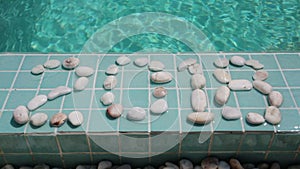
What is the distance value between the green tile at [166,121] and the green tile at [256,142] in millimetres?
378

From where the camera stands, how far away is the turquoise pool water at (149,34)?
310cm

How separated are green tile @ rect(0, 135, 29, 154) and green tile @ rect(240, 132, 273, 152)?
1.17 metres

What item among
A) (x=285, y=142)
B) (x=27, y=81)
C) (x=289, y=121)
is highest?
(x=27, y=81)

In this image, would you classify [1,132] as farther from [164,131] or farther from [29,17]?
[29,17]

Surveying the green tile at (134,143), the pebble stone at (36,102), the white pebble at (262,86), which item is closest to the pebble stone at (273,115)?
the white pebble at (262,86)

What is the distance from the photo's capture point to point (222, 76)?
2145 millimetres

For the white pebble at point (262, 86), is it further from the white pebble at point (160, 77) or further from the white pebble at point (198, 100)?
the white pebble at point (160, 77)

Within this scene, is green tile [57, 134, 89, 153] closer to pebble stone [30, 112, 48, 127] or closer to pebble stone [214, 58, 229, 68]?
pebble stone [30, 112, 48, 127]

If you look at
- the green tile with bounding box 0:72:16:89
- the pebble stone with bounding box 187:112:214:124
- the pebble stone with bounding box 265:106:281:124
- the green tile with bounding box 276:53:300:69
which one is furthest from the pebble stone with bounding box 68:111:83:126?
the green tile with bounding box 276:53:300:69

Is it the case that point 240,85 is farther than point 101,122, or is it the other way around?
point 240,85

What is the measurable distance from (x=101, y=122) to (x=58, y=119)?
0.23 m

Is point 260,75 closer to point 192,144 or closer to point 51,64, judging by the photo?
point 192,144

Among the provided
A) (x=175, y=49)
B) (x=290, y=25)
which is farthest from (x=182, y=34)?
(x=290, y=25)

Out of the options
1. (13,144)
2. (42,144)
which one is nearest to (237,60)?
(42,144)
